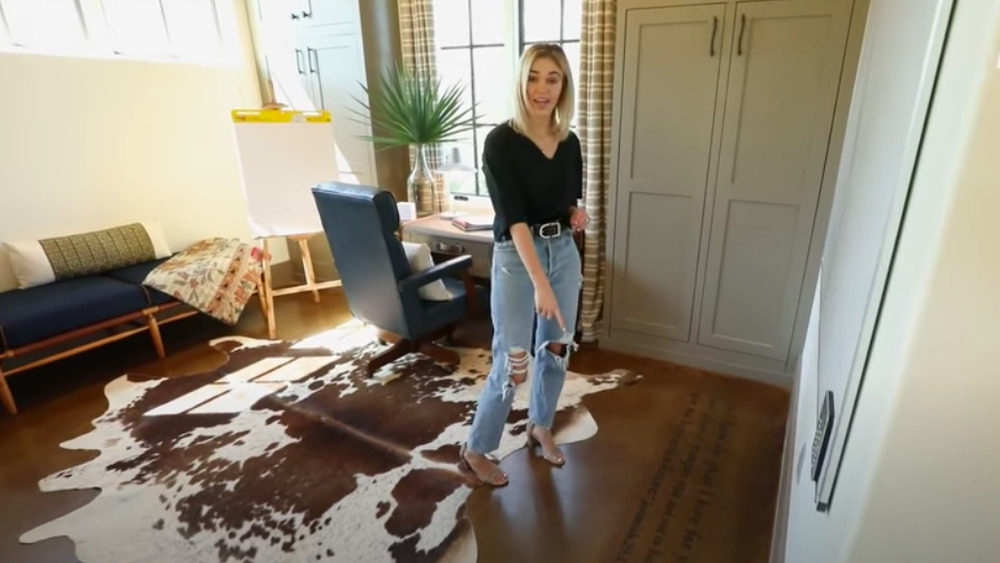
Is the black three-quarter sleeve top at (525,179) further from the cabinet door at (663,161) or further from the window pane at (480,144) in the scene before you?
the window pane at (480,144)

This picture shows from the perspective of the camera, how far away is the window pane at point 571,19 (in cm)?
312

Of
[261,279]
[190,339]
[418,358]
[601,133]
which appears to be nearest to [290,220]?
[261,279]

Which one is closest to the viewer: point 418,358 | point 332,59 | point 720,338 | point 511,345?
point 511,345

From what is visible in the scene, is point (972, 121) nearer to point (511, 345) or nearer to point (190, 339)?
point (511, 345)

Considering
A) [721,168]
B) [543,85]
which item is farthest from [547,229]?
[721,168]

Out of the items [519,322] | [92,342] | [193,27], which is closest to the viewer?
[519,322]

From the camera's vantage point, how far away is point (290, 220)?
3.50 meters

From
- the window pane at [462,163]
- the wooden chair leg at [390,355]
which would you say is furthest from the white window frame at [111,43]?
the wooden chair leg at [390,355]

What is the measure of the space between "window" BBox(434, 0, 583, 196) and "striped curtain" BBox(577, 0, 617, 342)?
380 mm

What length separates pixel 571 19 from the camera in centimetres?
315

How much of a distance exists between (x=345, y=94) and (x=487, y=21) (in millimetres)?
1101

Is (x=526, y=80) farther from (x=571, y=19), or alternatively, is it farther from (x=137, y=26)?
(x=137, y=26)

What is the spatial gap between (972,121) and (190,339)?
3.78m

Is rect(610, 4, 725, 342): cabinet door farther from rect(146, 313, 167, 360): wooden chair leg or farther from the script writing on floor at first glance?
rect(146, 313, 167, 360): wooden chair leg
